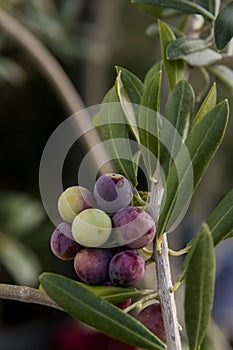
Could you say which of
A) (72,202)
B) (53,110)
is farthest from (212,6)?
(53,110)

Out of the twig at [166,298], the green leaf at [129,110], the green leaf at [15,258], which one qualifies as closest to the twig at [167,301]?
the twig at [166,298]

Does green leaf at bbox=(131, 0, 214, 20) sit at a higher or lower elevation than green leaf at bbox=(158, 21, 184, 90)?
higher

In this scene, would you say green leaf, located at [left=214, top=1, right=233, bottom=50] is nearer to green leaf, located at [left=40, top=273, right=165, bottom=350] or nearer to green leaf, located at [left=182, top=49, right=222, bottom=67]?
green leaf, located at [left=182, top=49, right=222, bottom=67]

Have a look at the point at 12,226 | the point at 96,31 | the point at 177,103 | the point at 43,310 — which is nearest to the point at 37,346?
the point at 43,310

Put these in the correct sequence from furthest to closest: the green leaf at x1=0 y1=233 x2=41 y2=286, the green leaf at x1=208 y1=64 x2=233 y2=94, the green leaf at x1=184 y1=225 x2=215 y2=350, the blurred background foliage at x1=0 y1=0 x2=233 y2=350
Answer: the blurred background foliage at x1=0 y1=0 x2=233 y2=350 → the green leaf at x1=0 y1=233 x2=41 y2=286 → the green leaf at x1=208 y1=64 x2=233 y2=94 → the green leaf at x1=184 y1=225 x2=215 y2=350

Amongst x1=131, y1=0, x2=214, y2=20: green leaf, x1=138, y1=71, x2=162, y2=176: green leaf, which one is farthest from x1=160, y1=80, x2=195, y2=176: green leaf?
x1=131, y1=0, x2=214, y2=20: green leaf

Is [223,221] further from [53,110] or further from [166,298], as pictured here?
[53,110]

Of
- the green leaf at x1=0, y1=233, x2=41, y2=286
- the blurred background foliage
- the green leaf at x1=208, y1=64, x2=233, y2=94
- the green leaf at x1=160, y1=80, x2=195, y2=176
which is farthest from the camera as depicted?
the blurred background foliage
